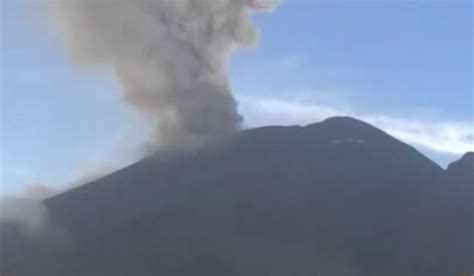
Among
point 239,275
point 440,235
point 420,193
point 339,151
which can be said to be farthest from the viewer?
point 339,151

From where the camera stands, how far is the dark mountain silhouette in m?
86.8

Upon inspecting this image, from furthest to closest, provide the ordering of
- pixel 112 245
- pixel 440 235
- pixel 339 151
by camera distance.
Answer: pixel 339 151, pixel 440 235, pixel 112 245

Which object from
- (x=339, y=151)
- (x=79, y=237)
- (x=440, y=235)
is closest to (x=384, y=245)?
(x=440, y=235)

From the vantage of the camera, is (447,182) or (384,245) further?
(447,182)

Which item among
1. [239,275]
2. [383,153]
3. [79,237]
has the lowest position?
[239,275]

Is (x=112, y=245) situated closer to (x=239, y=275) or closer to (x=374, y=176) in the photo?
(x=239, y=275)

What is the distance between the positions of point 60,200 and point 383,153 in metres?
40.2

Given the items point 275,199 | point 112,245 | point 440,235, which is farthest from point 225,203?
point 440,235

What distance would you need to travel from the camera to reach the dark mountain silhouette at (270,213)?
3418 inches

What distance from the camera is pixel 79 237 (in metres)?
92.2

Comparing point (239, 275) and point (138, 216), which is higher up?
point (138, 216)

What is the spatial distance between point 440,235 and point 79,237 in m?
36.3

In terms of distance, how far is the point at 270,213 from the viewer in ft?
325

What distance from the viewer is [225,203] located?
3947 inches
